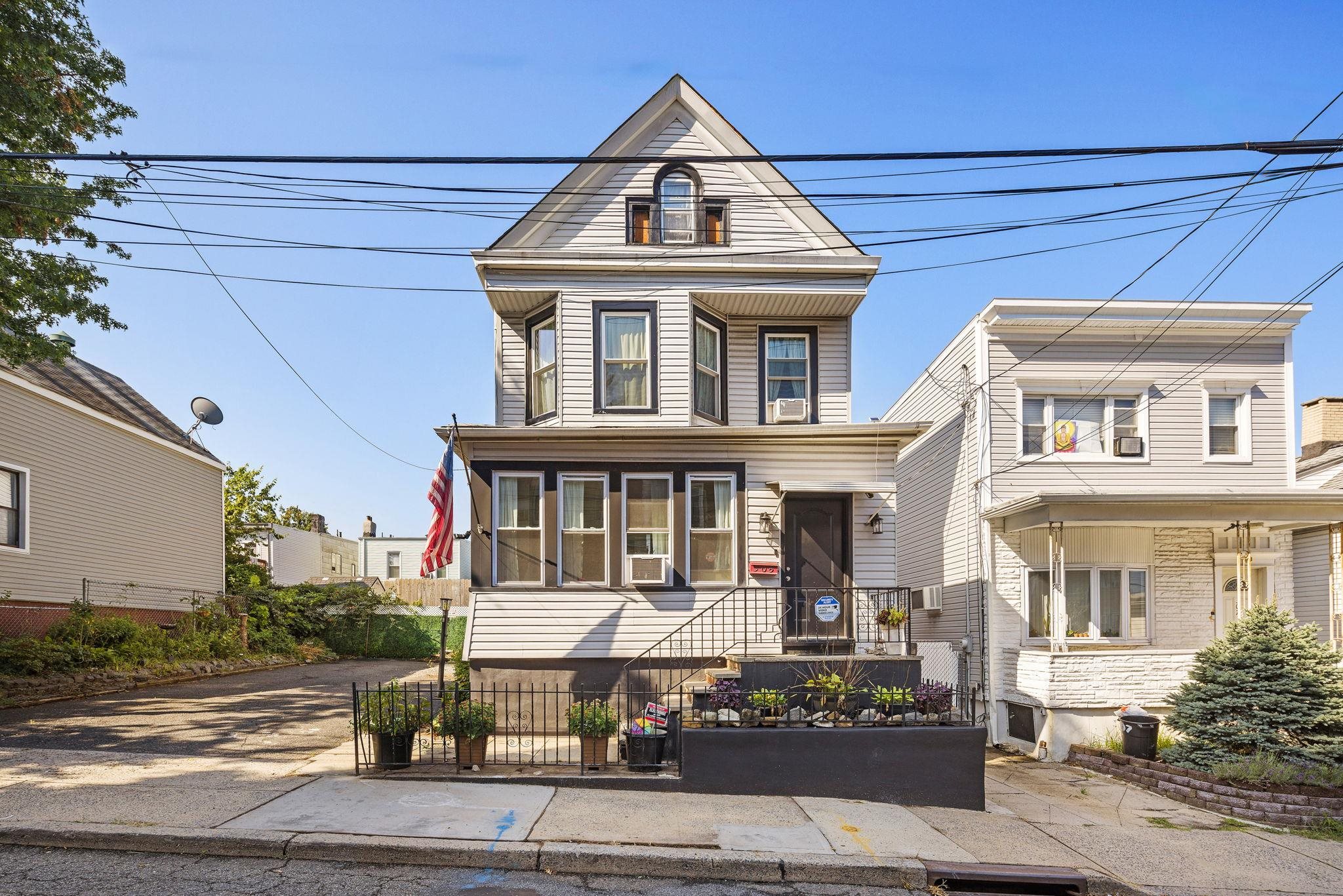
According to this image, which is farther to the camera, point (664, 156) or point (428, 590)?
point (428, 590)

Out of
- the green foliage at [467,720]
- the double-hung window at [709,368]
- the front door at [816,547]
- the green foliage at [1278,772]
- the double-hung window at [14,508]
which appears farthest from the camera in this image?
the double-hung window at [14,508]

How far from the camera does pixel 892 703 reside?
420 inches

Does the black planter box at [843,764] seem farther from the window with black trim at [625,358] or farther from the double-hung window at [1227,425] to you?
the double-hung window at [1227,425]

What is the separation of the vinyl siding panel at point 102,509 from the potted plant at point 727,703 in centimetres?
1367

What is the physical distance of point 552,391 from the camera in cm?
1523

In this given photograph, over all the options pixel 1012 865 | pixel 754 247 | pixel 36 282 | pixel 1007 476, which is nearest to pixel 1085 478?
pixel 1007 476

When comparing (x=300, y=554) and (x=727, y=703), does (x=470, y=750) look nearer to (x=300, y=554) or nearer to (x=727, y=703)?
(x=727, y=703)

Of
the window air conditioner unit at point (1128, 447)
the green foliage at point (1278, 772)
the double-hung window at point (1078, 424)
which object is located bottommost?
the green foliage at point (1278, 772)

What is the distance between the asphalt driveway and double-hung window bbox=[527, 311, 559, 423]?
548cm

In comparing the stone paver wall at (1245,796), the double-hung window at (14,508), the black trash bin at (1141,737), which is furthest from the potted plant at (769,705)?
the double-hung window at (14,508)

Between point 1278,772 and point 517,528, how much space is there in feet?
34.0

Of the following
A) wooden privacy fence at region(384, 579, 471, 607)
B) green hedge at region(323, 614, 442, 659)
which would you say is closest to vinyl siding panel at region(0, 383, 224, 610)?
green hedge at region(323, 614, 442, 659)

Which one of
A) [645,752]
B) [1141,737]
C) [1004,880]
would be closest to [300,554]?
[645,752]

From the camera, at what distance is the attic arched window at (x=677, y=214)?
15.6 m
